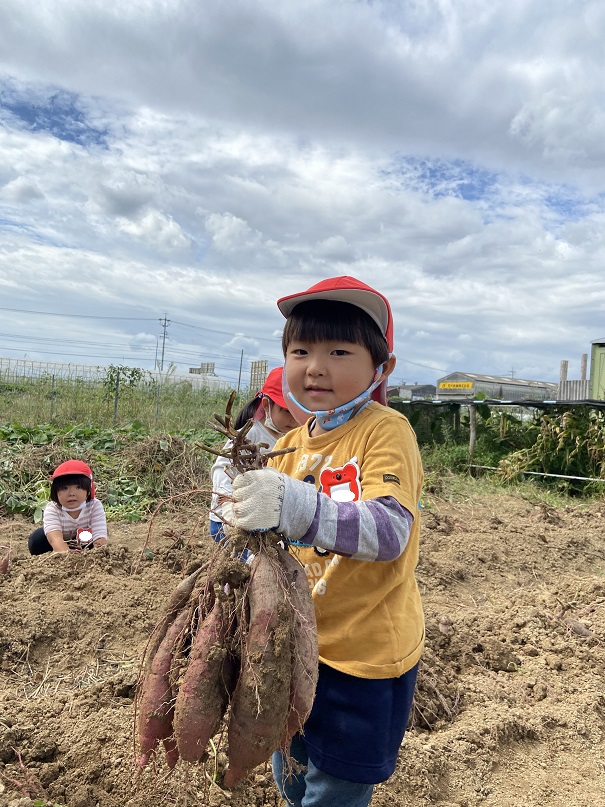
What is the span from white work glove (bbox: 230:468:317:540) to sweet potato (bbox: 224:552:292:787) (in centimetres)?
13

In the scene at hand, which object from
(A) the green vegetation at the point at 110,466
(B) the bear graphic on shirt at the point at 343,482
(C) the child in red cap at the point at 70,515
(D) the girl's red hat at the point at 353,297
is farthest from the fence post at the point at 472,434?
(B) the bear graphic on shirt at the point at 343,482

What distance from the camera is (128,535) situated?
621 centimetres

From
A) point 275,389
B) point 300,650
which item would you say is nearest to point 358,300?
point 300,650

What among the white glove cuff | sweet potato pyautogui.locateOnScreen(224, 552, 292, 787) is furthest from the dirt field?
the white glove cuff

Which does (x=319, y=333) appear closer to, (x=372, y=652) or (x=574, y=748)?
(x=372, y=652)

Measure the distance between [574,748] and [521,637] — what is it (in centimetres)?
109

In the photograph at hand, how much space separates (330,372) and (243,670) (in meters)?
0.76

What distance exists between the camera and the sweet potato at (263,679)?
133 cm

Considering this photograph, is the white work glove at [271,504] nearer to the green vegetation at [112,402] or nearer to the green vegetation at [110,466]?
the green vegetation at [110,466]

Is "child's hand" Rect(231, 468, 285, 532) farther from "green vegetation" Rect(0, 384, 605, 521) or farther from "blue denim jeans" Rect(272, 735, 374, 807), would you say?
"green vegetation" Rect(0, 384, 605, 521)

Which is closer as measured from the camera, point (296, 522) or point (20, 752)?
point (296, 522)

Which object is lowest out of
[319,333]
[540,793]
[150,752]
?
[540,793]

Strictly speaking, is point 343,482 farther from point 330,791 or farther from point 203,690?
point 330,791

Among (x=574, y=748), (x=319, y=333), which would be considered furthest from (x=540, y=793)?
(x=319, y=333)
